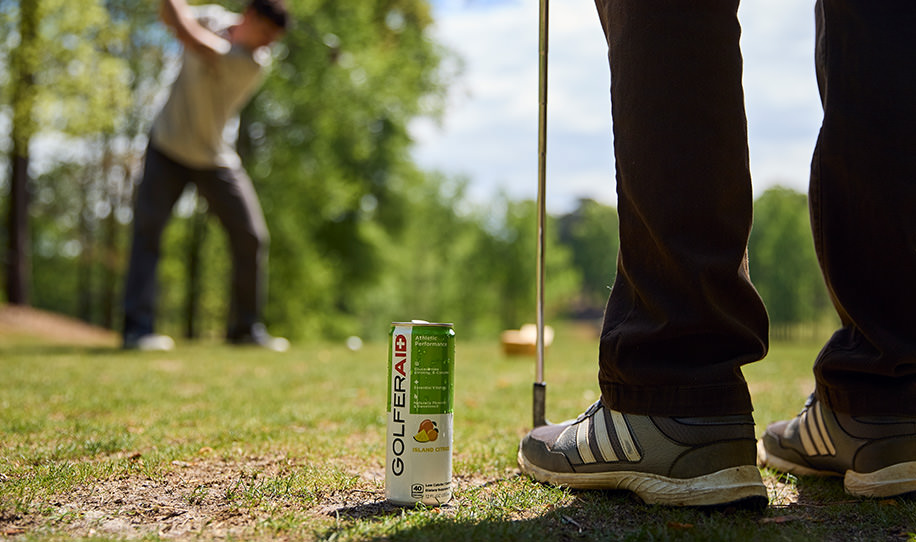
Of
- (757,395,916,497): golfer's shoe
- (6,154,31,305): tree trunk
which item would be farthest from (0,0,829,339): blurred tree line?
(757,395,916,497): golfer's shoe

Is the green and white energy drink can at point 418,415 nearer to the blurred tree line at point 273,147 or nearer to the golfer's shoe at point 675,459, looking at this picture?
the golfer's shoe at point 675,459

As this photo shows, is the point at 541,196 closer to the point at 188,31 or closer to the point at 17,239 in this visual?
the point at 188,31

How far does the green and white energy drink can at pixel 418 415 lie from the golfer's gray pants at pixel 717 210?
395 mm

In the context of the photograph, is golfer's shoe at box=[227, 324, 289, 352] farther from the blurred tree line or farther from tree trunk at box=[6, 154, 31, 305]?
tree trunk at box=[6, 154, 31, 305]

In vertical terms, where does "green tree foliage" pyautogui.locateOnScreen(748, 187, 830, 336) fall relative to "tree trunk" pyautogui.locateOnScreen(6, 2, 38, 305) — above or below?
below

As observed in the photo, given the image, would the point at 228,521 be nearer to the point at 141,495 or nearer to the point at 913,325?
the point at 141,495

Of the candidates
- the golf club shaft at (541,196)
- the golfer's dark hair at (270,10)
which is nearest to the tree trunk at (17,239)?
the golfer's dark hair at (270,10)

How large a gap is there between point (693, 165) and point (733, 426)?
0.57m

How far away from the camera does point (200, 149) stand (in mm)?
6180

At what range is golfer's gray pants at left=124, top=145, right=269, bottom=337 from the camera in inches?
241

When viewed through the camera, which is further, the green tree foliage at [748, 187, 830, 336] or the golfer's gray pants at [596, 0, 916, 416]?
the green tree foliage at [748, 187, 830, 336]

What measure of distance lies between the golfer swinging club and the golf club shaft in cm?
456

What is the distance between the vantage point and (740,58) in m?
1.59

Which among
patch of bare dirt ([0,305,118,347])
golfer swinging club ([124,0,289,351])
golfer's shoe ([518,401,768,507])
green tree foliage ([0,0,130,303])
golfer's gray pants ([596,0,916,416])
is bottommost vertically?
patch of bare dirt ([0,305,118,347])
